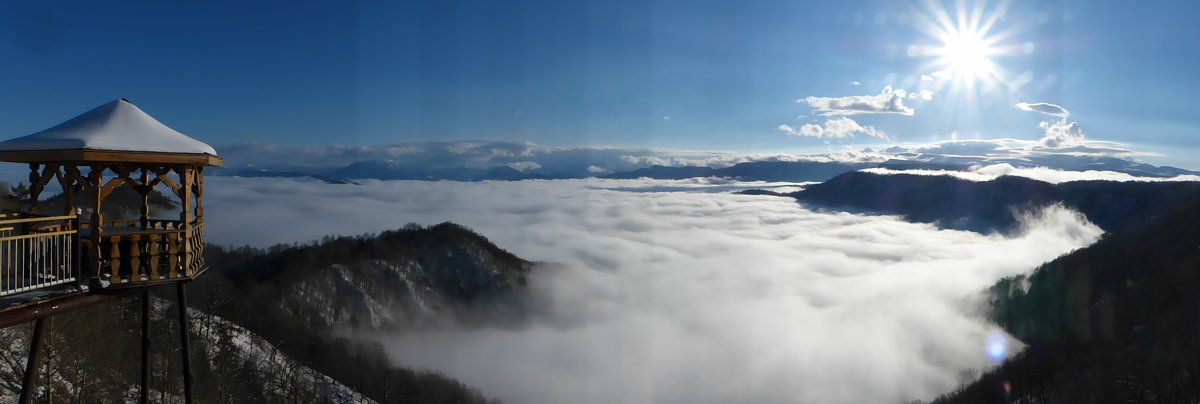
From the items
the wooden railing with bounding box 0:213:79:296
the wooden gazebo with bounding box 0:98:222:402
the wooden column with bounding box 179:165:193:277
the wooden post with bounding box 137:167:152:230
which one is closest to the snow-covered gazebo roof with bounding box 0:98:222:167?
the wooden gazebo with bounding box 0:98:222:402

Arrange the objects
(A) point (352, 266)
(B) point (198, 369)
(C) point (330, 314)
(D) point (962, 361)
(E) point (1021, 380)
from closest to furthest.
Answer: (B) point (198, 369), (E) point (1021, 380), (C) point (330, 314), (A) point (352, 266), (D) point (962, 361)

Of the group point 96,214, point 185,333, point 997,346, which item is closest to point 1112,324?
point 997,346

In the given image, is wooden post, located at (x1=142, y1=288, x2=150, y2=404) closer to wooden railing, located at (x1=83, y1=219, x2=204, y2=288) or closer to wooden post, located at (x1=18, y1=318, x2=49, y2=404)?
wooden railing, located at (x1=83, y1=219, x2=204, y2=288)

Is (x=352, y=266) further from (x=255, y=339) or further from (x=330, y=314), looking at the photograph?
(x=255, y=339)

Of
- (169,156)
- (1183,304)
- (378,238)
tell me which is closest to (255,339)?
(169,156)

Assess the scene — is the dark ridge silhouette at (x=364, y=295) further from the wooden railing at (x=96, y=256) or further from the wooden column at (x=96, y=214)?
the wooden column at (x=96, y=214)

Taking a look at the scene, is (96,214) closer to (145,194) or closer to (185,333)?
(145,194)

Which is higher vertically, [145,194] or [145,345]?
[145,194]

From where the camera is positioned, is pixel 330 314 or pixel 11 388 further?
pixel 330 314
